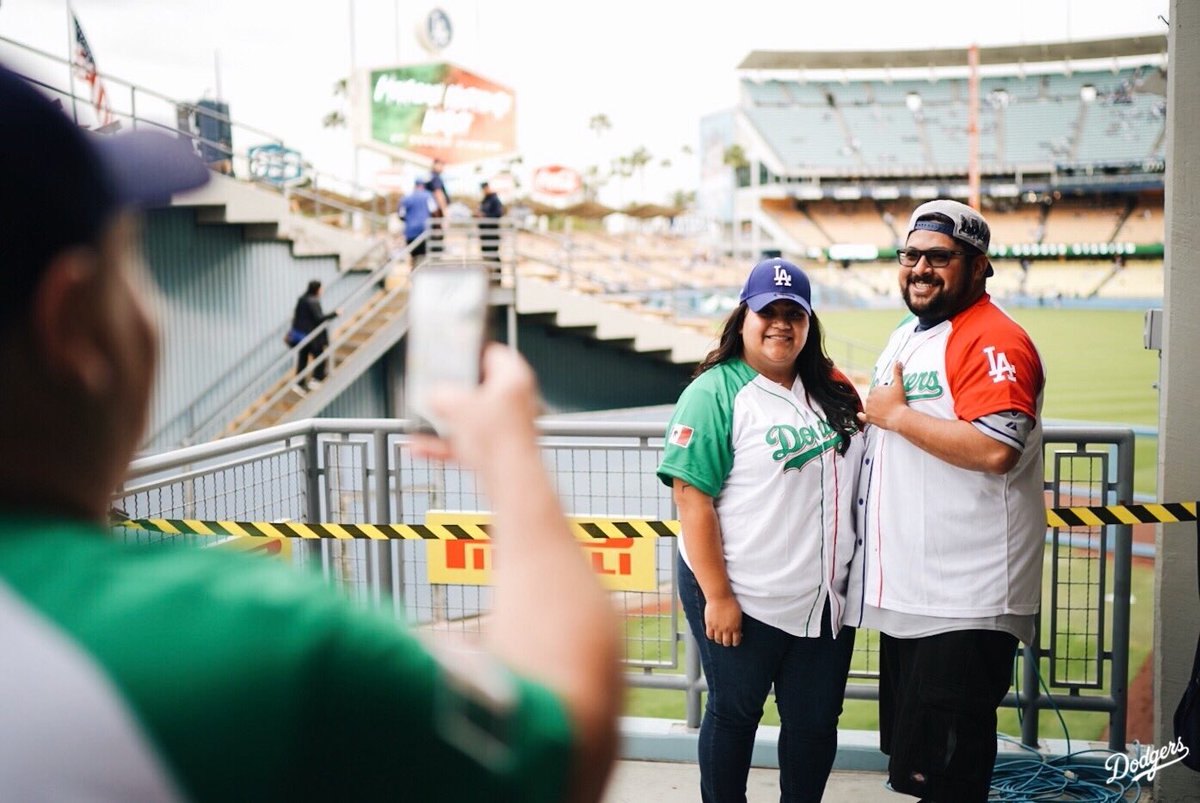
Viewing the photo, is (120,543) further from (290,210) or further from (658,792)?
(290,210)

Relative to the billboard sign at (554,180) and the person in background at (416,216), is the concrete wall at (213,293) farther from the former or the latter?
the billboard sign at (554,180)

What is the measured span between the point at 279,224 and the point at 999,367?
15201 mm

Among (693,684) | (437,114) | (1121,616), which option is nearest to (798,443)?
(693,684)

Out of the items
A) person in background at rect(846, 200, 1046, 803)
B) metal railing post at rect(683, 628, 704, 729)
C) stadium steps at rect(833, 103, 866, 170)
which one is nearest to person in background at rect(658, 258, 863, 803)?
person in background at rect(846, 200, 1046, 803)

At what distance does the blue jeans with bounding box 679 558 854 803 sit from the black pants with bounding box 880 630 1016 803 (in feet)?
0.83

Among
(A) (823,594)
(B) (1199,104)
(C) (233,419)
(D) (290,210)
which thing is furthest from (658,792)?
(D) (290,210)

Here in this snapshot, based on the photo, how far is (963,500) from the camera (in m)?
3.10

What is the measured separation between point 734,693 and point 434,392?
2.61 meters

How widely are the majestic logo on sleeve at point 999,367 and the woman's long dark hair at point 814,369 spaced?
0.49m

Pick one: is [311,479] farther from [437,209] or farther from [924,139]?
[924,139]

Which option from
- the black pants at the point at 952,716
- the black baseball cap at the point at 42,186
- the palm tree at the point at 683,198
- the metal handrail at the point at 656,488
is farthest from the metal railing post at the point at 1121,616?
the palm tree at the point at 683,198

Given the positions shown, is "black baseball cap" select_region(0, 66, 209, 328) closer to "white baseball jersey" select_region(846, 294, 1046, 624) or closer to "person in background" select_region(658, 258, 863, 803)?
"person in background" select_region(658, 258, 863, 803)

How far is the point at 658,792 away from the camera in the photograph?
168 inches

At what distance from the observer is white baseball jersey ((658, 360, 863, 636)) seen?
3.21m
